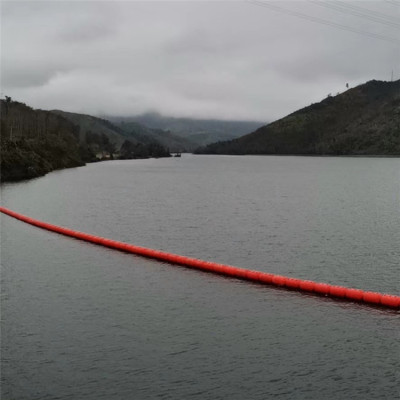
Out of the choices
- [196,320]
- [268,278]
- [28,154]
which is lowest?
[196,320]

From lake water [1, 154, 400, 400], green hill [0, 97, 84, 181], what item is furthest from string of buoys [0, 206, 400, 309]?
green hill [0, 97, 84, 181]

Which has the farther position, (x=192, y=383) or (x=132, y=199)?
(x=132, y=199)

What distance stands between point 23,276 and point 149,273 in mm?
6812

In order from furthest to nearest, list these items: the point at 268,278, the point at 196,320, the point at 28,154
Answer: the point at 28,154
the point at 268,278
the point at 196,320

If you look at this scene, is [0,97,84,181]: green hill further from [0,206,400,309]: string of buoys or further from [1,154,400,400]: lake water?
[0,206,400,309]: string of buoys

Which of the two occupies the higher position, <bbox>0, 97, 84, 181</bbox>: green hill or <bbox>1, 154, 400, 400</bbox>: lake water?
<bbox>0, 97, 84, 181</bbox>: green hill

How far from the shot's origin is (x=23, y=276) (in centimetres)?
2759

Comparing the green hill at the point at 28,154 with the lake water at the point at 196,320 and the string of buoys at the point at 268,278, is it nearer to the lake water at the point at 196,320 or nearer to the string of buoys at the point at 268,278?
the lake water at the point at 196,320

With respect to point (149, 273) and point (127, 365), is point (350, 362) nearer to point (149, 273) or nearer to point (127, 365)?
point (127, 365)

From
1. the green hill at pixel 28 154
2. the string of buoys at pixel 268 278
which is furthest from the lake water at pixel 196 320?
the green hill at pixel 28 154

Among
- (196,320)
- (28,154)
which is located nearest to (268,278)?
(196,320)

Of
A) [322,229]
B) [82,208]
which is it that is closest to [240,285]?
[322,229]

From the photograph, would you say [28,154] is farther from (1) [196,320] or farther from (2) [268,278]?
(1) [196,320]

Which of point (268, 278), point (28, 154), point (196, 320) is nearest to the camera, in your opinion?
point (196, 320)
